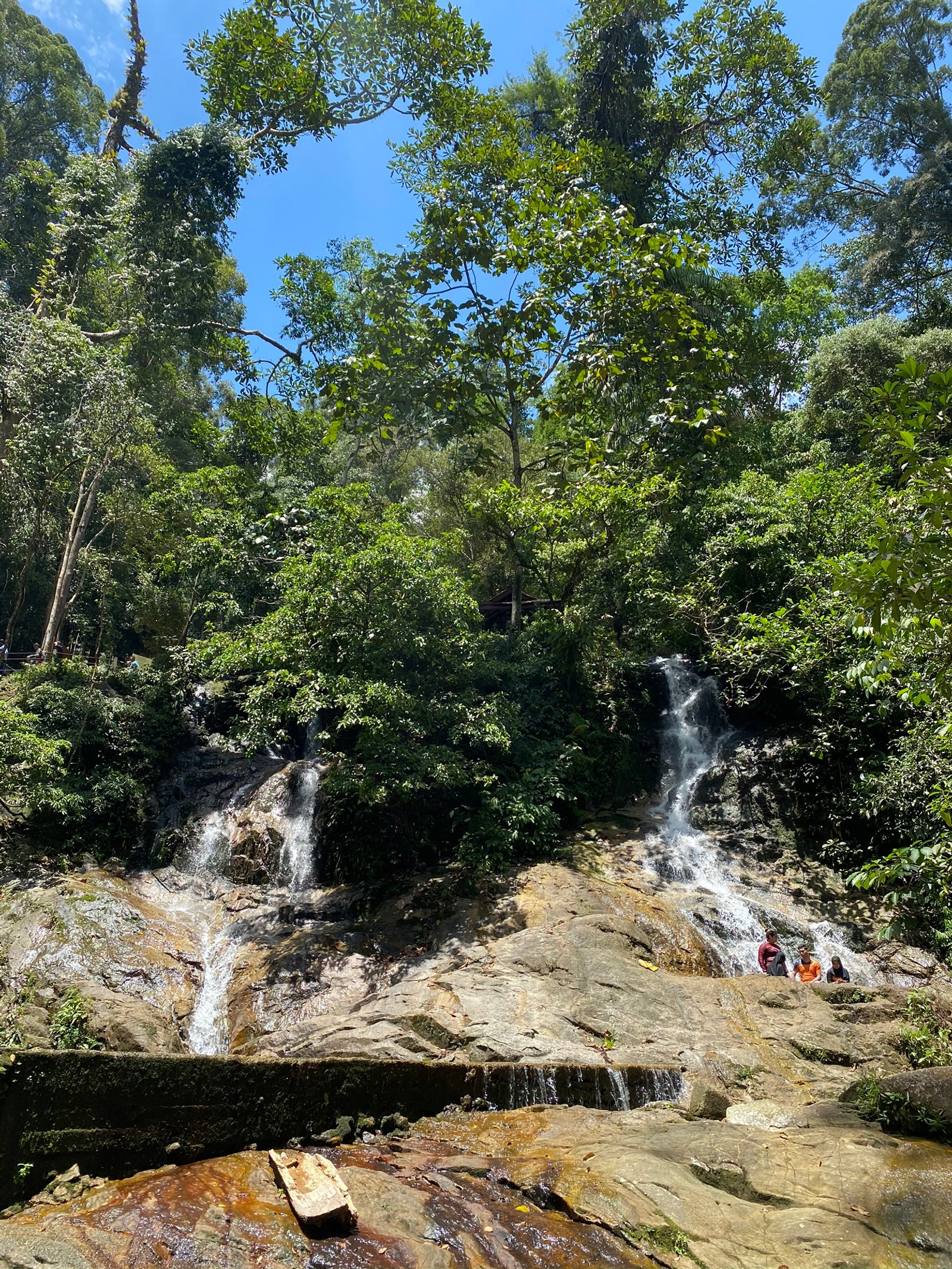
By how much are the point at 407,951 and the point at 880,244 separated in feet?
89.9

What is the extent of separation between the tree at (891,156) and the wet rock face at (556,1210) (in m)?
25.5

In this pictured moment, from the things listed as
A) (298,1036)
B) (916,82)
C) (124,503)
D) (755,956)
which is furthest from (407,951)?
(916,82)

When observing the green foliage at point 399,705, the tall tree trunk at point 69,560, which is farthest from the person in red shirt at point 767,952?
the tall tree trunk at point 69,560

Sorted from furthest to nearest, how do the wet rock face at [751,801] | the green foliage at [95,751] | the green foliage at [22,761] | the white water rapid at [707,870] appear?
the wet rock face at [751,801] < the green foliage at [95,751] < the green foliage at [22,761] < the white water rapid at [707,870]

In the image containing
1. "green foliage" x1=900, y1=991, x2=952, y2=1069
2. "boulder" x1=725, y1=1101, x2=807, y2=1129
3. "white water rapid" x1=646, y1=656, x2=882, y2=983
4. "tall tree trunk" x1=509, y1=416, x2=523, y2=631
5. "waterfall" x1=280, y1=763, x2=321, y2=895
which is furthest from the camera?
"tall tree trunk" x1=509, y1=416, x2=523, y2=631

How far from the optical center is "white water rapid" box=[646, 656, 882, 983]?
10.7 metres

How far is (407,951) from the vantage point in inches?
423

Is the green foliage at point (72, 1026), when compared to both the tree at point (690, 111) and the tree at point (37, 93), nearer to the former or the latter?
the tree at point (690, 111)

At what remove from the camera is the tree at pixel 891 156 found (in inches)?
959

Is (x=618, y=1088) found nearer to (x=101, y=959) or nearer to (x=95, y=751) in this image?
A: (x=101, y=959)

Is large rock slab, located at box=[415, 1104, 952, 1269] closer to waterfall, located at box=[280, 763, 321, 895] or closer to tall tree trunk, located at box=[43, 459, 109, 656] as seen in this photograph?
waterfall, located at box=[280, 763, 321, 895]

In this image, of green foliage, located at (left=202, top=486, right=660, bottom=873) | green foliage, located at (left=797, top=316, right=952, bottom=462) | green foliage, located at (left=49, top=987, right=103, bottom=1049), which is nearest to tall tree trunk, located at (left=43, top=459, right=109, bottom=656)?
green foliage, located at (left=202, top=486, right=660, bottom=873)

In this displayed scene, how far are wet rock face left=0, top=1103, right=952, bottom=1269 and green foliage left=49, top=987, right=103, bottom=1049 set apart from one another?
136 inches

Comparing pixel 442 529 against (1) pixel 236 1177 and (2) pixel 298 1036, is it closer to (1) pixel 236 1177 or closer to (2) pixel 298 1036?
(2) pixel 298 1036
